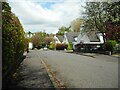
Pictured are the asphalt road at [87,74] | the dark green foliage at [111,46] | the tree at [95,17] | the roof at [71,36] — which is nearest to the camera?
the asphalt road at [87,74]

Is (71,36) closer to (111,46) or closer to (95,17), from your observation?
(95,17)

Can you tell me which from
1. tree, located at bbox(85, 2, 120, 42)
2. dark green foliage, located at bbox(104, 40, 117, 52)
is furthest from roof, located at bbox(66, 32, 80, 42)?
dark green foliage, located at bbox(104, 40, 117, 52)

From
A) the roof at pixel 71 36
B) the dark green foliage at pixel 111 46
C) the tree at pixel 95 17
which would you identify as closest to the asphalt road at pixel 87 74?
the dark green foliage at pixel 111 46

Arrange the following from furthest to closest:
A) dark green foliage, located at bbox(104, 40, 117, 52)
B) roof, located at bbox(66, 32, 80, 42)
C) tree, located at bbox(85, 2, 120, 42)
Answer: roof, located at bbox(66, 32, 80, 42), tree, located at bbox(85, 2, 120, 42), dark green foliage, located at bbox(104, 40, 117, 52)

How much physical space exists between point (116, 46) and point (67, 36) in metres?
64.6

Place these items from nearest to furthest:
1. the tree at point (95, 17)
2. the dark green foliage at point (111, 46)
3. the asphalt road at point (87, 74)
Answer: the asphalt road at point (87, 74) < the dark green foliage at point (111, 46) < the tree at point (95, 17)

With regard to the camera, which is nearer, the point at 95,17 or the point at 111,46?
the point at 111,46

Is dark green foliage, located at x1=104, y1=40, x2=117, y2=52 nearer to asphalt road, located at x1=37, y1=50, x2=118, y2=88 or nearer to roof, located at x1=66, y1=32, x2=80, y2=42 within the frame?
asphalt road, located at x1=37, y1=50, x2=118, y2=88

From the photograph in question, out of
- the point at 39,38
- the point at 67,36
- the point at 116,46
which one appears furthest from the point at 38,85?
the point at 39,38

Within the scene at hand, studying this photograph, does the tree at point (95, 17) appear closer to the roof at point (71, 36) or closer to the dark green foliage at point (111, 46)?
the dark green foliage at point (111, 46)

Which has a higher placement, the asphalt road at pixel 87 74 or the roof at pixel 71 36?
the roof at pixel 71 36

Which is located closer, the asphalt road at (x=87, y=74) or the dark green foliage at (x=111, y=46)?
the asphalt road at (x=87, y=74)

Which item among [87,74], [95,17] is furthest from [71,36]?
[87,74]

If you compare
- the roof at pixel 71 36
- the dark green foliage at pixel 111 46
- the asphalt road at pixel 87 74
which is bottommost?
the asphalt road at pixel 87 74
